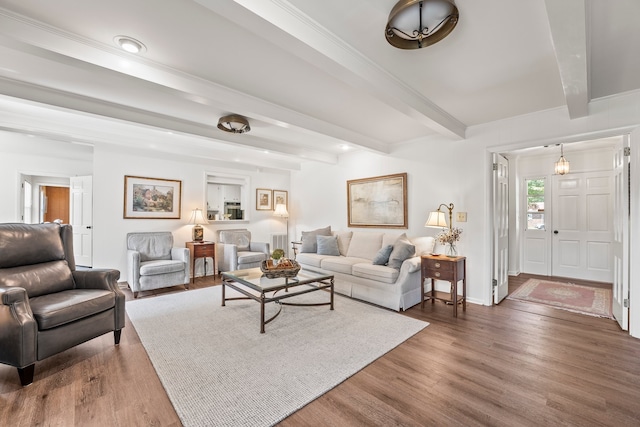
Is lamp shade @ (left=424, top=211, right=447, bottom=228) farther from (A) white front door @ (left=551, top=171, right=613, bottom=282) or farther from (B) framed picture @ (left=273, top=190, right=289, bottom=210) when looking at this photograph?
(B) framed picture @ (left=273, top=190, right=289, bottom=210)

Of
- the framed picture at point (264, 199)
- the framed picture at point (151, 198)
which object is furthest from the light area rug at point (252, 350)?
the framed picture at point (264, 199)

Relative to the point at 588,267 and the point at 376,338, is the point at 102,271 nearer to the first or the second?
the point at 376,338

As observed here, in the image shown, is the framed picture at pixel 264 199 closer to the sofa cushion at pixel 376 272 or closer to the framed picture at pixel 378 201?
the framed picture at pixel 378 201

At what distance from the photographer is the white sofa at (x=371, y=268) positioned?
3545 mm

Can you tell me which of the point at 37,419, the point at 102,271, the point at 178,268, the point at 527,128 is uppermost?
the point at 527,128

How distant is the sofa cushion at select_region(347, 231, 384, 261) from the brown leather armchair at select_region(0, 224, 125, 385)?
3.31 metres

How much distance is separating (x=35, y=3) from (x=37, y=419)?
7.98 feet

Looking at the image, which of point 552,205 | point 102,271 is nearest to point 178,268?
point 102,271

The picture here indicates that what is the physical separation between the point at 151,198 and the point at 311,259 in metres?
3.12

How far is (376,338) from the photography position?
2.73 metres

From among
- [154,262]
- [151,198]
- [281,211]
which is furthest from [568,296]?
[151,198]

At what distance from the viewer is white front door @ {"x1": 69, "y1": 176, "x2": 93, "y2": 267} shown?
5.70 metres

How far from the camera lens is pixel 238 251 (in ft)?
18.3

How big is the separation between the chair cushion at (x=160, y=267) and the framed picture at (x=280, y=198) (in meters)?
2.83
